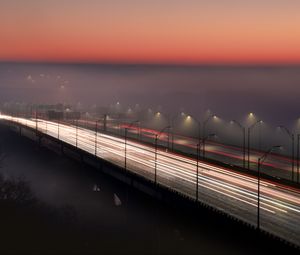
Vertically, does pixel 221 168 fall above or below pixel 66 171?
above

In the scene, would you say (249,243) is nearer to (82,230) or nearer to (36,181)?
(82,230)

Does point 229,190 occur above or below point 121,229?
above

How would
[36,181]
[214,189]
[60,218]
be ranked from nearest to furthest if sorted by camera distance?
[214,189]
[60,218]
[36,181]

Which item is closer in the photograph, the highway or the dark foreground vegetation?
the highway

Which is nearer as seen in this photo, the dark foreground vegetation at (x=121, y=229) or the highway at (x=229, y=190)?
the highway at (x=229, y=190)

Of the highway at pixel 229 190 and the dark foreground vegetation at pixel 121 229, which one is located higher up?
the highway at pixel 229 190

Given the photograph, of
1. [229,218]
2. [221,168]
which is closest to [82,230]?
Answer: [221,168]

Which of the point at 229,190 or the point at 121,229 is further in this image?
the point at 121,229

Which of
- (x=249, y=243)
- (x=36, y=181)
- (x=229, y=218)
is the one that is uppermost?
(x=229, y=218)

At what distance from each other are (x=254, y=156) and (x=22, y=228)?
59315 millimetres

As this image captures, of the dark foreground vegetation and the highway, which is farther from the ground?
the highway

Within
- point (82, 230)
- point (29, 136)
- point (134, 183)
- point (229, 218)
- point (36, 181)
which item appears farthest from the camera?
point (29, 136)

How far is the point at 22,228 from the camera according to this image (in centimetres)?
7731

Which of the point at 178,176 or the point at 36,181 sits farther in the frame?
the point at 36,181
